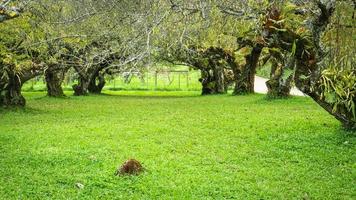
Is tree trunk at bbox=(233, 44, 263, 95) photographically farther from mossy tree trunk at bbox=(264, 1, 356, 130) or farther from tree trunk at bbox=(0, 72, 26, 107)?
mossy tree trunk at bbox=(264, 1, 356, 130)

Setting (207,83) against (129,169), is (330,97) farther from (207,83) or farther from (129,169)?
(207,83)

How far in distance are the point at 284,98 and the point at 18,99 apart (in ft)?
37.3

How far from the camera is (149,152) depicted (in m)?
11.2

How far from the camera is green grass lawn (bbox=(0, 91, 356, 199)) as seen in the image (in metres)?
8.46

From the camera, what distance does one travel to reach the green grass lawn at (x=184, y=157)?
8.46 metres

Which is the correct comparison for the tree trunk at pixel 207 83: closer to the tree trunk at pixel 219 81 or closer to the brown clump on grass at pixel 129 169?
the tree trunk at pixel 219 81

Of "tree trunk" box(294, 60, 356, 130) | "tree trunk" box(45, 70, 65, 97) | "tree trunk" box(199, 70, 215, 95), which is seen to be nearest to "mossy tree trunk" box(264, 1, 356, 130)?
"tree trunk" box(294, 60, 356, 130)

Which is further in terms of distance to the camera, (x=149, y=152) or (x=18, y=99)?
(x=18, y=99)

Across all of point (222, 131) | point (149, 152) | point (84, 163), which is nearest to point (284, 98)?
→ point (222, 131)

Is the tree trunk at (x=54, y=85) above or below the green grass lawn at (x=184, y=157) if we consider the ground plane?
above

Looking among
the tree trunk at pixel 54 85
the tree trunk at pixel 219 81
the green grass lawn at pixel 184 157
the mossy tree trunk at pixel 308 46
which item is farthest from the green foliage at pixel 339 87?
the tree trunk at pixel 219 81

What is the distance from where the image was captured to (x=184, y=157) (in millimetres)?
10805

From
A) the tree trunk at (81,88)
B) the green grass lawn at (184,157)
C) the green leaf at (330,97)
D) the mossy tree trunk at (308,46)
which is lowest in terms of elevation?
the green grass lawn at (184,157)

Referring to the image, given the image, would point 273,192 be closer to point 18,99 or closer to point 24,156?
point 24,156
